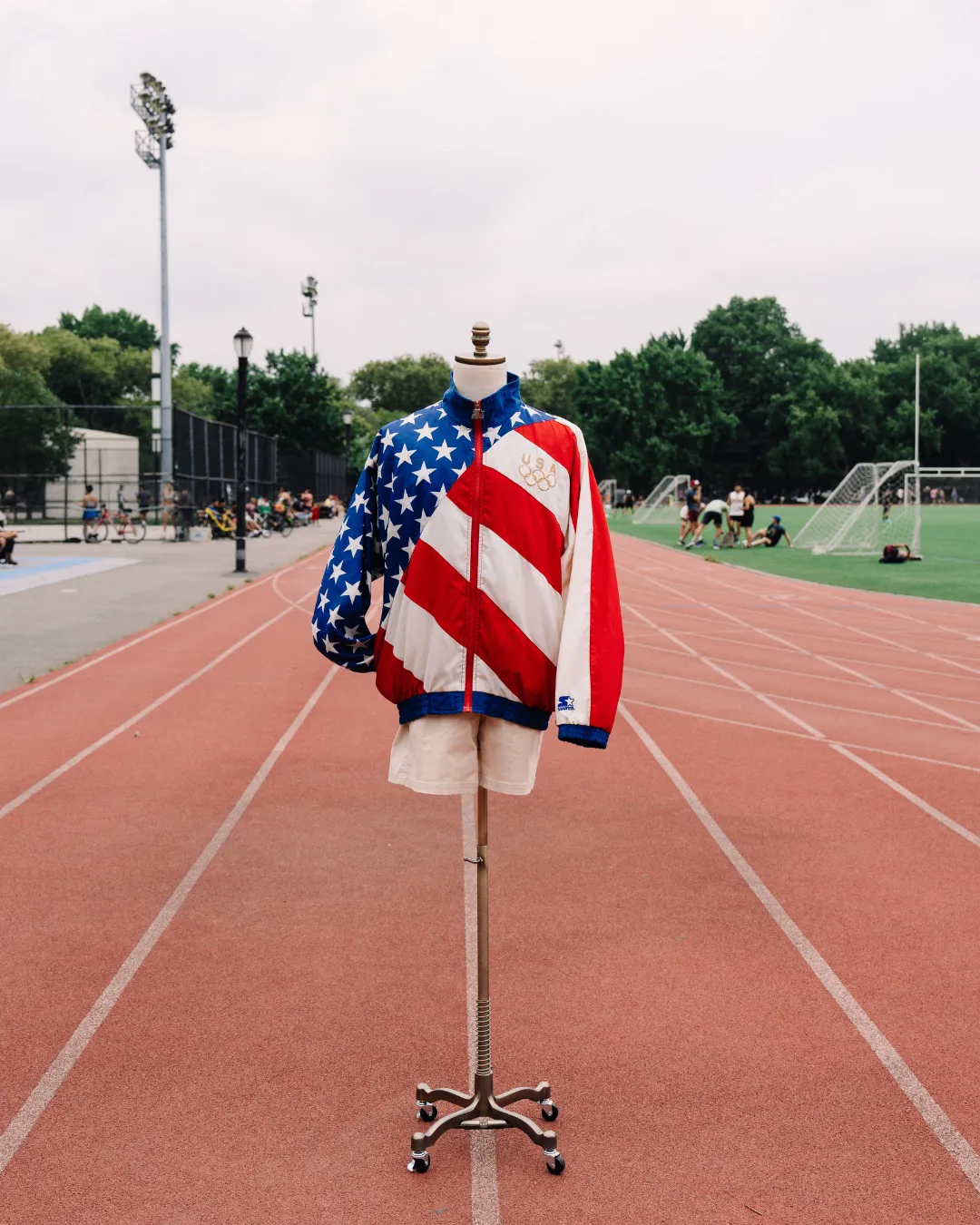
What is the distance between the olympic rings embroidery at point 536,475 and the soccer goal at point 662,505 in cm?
4565

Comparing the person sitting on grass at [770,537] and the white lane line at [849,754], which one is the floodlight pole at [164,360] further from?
the white lane line at [849,754]

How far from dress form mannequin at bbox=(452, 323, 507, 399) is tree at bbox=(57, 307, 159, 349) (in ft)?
345

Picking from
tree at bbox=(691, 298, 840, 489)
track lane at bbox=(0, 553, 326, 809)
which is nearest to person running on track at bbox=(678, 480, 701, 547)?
track lane at bbox=(0, 553, 326, 809)

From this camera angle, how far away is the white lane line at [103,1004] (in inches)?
124

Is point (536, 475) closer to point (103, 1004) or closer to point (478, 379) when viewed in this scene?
point (478, 379)

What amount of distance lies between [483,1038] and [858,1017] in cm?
137

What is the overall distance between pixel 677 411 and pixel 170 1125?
74913 millimetres

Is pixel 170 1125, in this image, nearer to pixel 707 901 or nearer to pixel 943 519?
pixel 707 901

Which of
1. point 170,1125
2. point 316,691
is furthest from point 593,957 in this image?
point 316,691

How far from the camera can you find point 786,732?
8.07 meters

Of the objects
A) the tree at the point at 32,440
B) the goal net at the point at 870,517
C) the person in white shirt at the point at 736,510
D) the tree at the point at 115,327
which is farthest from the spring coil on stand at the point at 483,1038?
the tree at the point at 115,327

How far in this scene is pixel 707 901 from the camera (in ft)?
15.8

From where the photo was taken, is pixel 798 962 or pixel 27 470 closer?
pixel 798 962

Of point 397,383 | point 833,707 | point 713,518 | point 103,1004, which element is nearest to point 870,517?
point 713,518
